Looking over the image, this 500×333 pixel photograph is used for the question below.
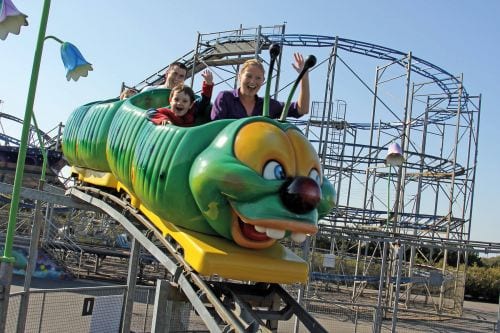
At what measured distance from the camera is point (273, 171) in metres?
3.28

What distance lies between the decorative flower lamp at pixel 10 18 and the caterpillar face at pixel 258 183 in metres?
1.96

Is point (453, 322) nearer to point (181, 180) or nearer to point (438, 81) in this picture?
point (438, 81)

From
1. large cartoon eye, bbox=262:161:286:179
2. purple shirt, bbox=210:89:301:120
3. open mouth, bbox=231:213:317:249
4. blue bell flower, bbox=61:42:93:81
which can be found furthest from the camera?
blue bell flower, bbox=61:42:93:81

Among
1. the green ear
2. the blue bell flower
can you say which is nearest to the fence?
the green ear

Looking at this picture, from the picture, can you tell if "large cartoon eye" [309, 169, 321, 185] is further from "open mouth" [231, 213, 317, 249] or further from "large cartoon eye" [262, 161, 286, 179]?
"open mouth" [231, 213, 317, 249]

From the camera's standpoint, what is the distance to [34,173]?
19594 millimetres

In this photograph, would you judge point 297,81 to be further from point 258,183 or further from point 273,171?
point 258,183

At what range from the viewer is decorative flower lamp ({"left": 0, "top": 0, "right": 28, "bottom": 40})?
14.1ft

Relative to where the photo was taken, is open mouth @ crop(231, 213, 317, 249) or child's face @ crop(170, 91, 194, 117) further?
child's face @ crop(170, 91, 194, 117)

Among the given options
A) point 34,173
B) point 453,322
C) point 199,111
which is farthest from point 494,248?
point 34,173

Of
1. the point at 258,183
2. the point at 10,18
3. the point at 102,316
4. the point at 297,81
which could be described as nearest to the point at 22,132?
the point at 10,18

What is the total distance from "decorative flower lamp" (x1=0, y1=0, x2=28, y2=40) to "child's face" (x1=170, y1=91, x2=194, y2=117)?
51.4 inches

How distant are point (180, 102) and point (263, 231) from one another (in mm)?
1461

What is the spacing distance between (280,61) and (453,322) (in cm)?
778
